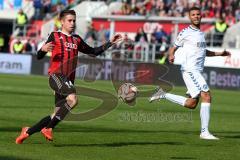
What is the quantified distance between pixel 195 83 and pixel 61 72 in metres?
3.15

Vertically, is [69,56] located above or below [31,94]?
above

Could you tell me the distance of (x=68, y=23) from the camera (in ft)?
40.0

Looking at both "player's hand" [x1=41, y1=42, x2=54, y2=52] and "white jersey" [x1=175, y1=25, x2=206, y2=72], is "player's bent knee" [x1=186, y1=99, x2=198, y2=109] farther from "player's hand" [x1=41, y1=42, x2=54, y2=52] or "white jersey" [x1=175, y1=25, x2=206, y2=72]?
"player's hand" [x1=41, y1=42, x2=54, y2=52]

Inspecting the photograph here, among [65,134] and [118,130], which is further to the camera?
[118,130]

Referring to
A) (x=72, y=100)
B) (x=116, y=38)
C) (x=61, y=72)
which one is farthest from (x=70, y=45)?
(x=72, y=100)

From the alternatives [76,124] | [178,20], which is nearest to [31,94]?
[76,124]

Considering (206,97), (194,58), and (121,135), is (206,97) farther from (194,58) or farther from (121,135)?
(121,135)

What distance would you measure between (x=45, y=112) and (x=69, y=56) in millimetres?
6535

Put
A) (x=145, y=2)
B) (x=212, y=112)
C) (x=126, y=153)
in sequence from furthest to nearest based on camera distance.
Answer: (x=145, y=2) < (x=212, y=112) < (x=126, y=153)

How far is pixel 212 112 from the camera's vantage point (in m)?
21.2

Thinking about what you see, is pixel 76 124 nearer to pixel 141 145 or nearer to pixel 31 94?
pixel 141 145

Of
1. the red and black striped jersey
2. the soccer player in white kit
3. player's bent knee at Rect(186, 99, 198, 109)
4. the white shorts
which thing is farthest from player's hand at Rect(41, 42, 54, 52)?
player's bent knee at Rect(186, 99, 198, 109)

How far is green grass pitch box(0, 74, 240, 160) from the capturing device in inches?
445

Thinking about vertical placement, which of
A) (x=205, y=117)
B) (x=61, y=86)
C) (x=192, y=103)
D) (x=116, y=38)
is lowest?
(x=205, y=117)
